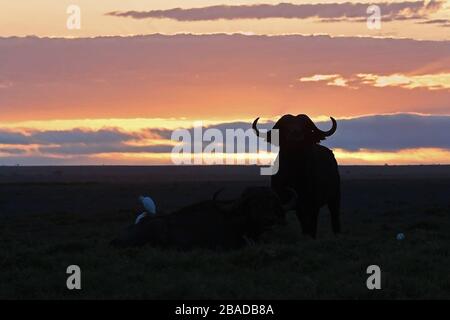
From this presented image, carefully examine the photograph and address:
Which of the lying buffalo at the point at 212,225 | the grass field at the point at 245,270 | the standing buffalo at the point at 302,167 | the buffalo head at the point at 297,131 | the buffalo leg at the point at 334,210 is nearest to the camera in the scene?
the grass field at the point at 245,270

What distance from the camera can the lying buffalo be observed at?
15.6 metres

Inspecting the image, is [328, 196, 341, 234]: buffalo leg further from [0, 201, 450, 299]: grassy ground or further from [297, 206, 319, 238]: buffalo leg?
[0, 201, 450, 299]: grassy ground

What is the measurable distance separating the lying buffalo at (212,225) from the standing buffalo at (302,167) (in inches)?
88.8

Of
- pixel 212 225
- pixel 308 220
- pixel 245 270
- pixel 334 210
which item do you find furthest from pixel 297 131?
pixel 245 270

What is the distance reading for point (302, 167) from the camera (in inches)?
733

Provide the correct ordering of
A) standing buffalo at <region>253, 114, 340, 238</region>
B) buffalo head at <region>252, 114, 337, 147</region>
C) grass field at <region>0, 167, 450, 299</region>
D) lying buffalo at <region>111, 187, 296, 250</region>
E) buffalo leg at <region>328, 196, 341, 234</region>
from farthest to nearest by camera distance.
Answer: buffalo leg at <region>328, 196, 341, 234</region>, buffalo head at <region>252, 114, 337, 147</region>, standing buffalo at <region>253, 114, 340, 238</region>, lying buffalo at <region>111, 187, 296, 250</region>, grass field at <region>0, 167, 450, 299</region>

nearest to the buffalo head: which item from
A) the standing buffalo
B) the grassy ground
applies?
the standing buffalo

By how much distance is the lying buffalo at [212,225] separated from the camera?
616 inches

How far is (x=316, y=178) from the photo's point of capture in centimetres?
1881

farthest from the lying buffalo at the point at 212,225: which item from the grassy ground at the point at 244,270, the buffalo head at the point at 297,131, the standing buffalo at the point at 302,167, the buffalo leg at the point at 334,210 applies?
the buffalo leg at the point at 334,210

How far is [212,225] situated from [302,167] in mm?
3354

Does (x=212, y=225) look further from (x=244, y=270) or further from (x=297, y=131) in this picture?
Result: (x=297, y=131)

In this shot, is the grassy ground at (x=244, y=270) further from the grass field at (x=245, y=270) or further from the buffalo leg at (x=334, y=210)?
the buffalo leg at (x=334, y=210)

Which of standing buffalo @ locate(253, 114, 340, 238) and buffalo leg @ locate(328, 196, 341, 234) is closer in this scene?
standing buffalo @ locate(253, 114, 340, 238)
